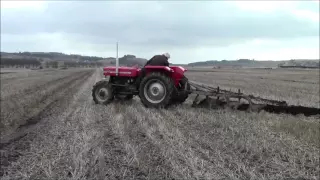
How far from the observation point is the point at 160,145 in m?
6.23

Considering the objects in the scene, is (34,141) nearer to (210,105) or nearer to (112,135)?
(112,135)

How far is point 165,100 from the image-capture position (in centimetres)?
1070

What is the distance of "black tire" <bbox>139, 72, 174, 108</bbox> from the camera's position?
34.9ft

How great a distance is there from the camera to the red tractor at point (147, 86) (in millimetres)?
10773

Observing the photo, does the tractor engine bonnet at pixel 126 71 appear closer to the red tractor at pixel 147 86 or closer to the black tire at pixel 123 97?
the red tractor at pixel 147 86

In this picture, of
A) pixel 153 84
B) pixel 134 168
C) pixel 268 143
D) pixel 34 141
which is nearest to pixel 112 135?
pixel 34 141

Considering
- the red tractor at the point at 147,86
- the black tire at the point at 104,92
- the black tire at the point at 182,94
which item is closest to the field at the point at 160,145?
the red tractor at the point at 147,86

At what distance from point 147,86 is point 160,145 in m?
4.85

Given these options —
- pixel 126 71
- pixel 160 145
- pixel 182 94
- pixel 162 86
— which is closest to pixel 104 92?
pixel 126 71

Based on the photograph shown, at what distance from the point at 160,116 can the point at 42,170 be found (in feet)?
14.3

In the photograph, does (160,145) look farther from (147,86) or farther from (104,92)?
(104,92)

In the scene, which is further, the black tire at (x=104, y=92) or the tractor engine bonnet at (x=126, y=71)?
the black tire at (x=104, y=92)

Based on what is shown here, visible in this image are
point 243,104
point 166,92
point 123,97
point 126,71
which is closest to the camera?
point 243,104

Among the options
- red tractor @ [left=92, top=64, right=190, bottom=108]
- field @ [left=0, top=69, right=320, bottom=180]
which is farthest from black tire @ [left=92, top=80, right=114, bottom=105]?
field @ [left=0, top=69, right=320, bottom=180]
